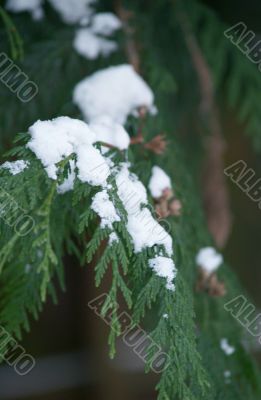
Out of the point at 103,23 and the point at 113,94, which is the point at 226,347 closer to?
the point at 113,94

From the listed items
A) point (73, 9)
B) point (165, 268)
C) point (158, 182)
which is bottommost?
point (165, 268)

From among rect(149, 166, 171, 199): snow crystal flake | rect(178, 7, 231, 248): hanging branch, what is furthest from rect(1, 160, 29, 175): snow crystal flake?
rect(178, 7, 231, 248): hanging branch

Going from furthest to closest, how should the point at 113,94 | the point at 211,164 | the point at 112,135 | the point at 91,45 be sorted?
the point at 211,164 < the point at 91,45 < the point at 113,94 < the point at 112,135

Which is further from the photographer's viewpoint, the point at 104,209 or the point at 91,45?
the point at 91,45

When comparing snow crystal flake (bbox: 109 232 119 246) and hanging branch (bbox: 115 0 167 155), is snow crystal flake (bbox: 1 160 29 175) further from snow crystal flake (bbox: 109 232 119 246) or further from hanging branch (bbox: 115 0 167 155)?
hanging branch (bbox: 115 0 167 155)

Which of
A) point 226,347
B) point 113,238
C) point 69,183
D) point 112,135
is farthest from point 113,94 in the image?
point 226,347

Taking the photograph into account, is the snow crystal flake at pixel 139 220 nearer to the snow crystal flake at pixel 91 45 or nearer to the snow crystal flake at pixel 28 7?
the snow crystal flake at pixel 91 45

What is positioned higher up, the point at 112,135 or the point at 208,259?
the point at 112,135
